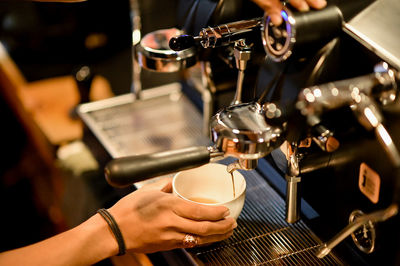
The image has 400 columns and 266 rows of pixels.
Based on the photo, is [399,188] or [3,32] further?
[3,32]

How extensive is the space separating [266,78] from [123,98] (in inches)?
24.7

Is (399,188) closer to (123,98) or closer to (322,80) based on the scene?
(322,80)

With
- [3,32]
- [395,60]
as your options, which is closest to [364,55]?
[395,60]

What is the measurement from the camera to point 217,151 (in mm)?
712

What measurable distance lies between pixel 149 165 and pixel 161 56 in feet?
1.16

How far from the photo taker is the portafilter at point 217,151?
2.22ft

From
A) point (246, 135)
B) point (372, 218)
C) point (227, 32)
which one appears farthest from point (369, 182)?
point (227, 32)

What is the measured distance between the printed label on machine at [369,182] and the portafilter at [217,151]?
138 mm

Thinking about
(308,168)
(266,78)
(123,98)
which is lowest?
(123,98)

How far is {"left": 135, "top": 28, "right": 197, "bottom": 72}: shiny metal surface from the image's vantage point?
98 centimetres

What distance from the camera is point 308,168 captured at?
32.9 inches

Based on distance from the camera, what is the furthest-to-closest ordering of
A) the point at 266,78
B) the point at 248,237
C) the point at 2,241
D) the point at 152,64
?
the point at 2,241 < the point at 152,64 < the point at 248,237 < the point at 266,78

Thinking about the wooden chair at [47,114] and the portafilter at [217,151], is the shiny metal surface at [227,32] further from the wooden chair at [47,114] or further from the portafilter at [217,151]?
the wooden chair at [47,114]

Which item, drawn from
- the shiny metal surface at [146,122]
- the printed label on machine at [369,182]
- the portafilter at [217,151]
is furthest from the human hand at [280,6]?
the shiny metal surface at [146,122]
